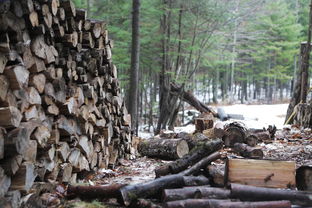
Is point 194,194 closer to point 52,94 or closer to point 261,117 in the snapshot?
point 52,94

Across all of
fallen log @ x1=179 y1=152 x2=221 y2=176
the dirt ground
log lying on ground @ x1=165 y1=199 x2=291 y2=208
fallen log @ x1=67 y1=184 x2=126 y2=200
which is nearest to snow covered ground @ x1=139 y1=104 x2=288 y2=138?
the dirt ground

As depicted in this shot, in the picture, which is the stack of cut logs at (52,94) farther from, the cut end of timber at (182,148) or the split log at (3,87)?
the cut end of timber at (182,148)

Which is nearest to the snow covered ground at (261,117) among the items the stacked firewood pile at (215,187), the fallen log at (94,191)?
the stacked firewood pile at (215,187)

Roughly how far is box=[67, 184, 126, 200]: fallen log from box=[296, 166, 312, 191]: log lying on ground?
7.18ft

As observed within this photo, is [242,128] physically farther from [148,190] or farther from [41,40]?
[41,40]

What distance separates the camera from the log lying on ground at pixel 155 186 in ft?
12.0

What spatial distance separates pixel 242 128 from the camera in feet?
25.6

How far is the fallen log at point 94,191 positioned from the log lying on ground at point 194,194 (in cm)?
58

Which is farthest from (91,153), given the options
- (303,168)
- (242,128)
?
(242,128)

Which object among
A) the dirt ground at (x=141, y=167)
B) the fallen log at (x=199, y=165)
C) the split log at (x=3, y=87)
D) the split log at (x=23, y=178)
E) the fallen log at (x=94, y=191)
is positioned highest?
the split log at (x=3, y=87)

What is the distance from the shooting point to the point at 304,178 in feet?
13.2

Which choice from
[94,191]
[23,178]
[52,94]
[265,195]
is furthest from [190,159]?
[23,178]

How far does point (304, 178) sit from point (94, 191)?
99.5 inches

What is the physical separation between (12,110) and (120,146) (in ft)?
13.4
